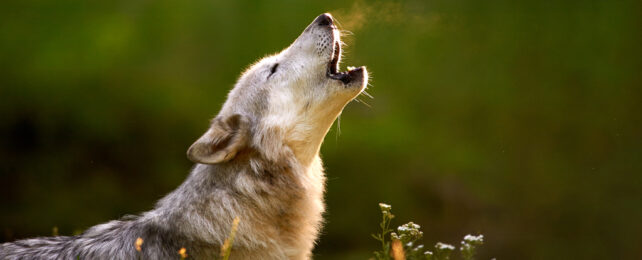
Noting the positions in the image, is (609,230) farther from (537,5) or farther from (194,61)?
(194,61)

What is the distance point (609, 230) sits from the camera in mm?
7449

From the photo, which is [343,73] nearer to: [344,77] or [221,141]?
[344,77]

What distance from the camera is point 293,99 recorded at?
4277 millimetres

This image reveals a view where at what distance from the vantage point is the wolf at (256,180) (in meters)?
3.83

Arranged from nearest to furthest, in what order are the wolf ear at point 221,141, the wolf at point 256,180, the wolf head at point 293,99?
the wolf ear at point 221,141, the wolf at point 256,180, the wolf head at point 293,99

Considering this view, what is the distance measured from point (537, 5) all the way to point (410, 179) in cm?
245

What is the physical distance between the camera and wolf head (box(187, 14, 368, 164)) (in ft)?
13.3

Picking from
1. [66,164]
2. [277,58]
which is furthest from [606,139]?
[66,164]

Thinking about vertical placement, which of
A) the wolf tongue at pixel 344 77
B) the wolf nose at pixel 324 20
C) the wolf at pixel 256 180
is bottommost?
the wolf at pixel 256 180

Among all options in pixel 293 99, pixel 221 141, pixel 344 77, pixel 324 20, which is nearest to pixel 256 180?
pixel 221 141

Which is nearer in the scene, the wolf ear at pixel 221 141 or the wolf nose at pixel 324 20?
the wolf ear at pixel 221 141

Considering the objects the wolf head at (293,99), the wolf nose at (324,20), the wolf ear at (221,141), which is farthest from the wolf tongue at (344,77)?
the wolf ear at (221,141)

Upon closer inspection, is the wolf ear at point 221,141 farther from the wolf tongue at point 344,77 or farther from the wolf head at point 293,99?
the wolf tongue at point 344,77

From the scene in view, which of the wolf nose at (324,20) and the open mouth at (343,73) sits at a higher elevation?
the wolf nose at (324,20)
